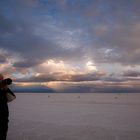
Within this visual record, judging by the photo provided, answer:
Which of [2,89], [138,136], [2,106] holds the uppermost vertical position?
[2,89]

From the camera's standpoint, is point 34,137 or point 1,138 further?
point 34,137

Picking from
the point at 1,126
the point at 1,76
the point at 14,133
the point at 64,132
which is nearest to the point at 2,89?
the point at 1,76

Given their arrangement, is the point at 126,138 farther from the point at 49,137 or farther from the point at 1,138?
the point at 1,138

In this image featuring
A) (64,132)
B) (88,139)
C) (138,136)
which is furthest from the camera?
(64,132)

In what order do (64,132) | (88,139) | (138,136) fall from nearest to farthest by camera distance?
(88,139)
(138,136)
(64,132)

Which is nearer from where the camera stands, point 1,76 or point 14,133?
point 1,76

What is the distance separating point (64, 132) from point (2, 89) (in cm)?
383

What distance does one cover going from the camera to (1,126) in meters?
5.31

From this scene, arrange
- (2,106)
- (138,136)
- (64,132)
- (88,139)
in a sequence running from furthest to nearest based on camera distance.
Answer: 1. (64,132)
2. (138,136)
3. (88,139)
4. (2,106)

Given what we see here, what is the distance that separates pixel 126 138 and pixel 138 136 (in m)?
0.64

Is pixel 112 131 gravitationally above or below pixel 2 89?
below

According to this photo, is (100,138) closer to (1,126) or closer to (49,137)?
(49,137)

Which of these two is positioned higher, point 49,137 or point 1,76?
point 1,76

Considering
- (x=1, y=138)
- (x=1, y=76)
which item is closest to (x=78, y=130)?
(x=1, y=138)
